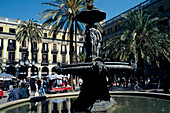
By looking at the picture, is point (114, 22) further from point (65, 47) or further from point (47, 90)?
point (47, 90)

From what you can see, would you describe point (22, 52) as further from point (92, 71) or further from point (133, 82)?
point (92, 71)

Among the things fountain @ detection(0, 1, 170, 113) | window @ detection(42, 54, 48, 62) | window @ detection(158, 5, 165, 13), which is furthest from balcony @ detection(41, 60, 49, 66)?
fountain @ detection(0, 1, 170, 113)

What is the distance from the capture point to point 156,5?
2820 cm

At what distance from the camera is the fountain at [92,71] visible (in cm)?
478

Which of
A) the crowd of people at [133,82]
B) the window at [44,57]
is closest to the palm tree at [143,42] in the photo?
the crowd of people at [133,82]

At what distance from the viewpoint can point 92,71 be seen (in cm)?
459

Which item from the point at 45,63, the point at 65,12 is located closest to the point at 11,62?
the point at 45,63

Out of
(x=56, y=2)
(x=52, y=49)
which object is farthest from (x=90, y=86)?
(x=52, y=49)

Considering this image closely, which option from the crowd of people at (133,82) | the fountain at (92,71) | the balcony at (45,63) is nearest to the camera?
the fountain at (92,71)

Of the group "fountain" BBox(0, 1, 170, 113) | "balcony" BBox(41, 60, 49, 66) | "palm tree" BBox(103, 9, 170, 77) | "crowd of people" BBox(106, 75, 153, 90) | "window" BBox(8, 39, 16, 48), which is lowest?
"crowd of people" BBox(106, 75, 153, 90)

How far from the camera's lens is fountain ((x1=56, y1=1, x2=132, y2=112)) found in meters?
4.78

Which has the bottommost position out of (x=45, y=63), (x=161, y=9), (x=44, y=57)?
(x=45, y=63)

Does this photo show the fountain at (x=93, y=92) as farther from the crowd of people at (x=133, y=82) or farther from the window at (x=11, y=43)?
the window at (x=11, y=43)

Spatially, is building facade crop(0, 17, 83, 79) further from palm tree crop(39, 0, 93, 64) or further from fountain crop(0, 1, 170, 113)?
fountain crop(0, 1, 170, 113)
